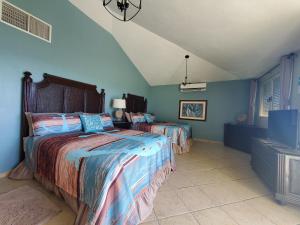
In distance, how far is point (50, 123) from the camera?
229cm

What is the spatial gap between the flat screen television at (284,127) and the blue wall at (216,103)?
2.49 meters

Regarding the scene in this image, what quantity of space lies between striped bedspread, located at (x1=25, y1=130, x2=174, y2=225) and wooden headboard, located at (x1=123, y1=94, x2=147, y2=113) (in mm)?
3108

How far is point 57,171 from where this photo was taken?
1650mm

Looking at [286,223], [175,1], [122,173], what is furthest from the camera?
[175,1]

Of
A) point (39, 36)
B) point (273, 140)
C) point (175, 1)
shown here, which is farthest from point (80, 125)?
point (273, 140)

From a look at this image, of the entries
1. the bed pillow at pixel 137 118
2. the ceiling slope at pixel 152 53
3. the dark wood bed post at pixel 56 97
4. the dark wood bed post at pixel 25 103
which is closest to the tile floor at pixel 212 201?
the dark wood bed post at pixel 25 103

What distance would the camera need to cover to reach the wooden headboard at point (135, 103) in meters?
5.02

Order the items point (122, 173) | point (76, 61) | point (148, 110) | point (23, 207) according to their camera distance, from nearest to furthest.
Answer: point (122, 173) → point (23, 207) → point (76, 61) → point (148, 110)

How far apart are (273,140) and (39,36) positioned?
14.5 feet

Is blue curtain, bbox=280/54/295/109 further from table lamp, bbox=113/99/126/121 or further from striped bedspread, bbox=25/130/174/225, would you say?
table lamp, bbox=113/99/126/121

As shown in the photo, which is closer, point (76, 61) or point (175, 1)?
point (175, 1)

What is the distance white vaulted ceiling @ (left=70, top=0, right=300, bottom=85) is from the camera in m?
1.91

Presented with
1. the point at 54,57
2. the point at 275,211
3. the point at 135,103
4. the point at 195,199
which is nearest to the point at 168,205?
the point at 195,199

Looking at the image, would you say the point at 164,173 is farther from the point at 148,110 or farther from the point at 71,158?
the point at 148,110
